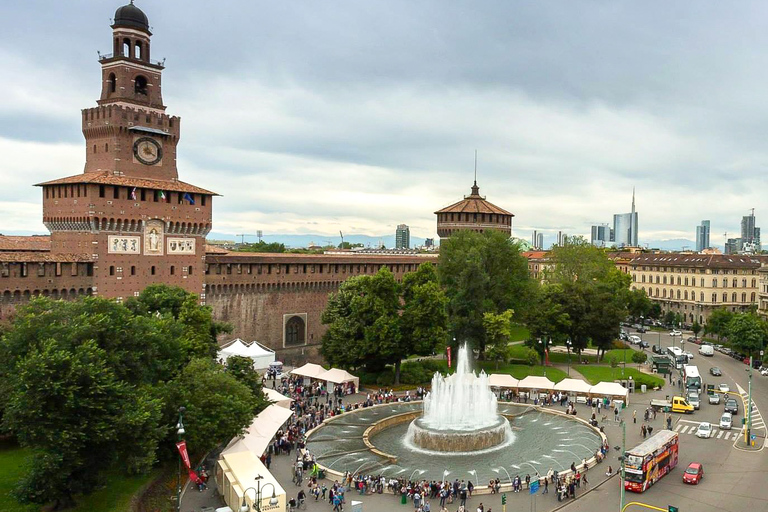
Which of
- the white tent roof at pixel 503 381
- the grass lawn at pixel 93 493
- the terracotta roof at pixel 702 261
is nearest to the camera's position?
the grass lawn at pixel 93 493

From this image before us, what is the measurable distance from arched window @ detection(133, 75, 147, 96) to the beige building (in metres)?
88.9

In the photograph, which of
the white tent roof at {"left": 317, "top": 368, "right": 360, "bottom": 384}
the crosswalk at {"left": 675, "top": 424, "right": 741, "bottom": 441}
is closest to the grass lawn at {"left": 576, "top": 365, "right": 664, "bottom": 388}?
the crosswalk at {"left": 675, "top": 424, "right": 741, "bottom": 441}

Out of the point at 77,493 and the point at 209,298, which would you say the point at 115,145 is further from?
the point at 77,493

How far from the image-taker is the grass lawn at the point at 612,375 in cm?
5842

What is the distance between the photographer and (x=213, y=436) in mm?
32438

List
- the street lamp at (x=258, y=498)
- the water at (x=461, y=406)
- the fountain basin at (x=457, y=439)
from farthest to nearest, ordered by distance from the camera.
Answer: the water at (x=461, y=406) → the fountain basin at (x=457, y=439) → the street lamp at (x=258, y=498)

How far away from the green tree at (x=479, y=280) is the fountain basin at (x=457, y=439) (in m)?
20.4

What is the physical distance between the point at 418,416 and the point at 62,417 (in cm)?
2690

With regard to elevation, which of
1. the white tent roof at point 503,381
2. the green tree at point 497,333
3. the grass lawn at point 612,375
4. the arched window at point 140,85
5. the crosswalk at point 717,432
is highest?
the arched window at point 140,85

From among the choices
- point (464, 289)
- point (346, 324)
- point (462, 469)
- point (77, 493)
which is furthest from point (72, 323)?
point (464, 289)

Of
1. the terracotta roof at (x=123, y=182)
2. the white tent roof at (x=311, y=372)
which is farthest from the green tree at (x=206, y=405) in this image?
the terracotta roof at (x=123, y=182)

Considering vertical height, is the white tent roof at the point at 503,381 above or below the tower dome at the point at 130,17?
below

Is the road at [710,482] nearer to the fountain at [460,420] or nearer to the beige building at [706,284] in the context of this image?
the fountain at [460,420]

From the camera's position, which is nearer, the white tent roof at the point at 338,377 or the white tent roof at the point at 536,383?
the white tent roof at the point at 536,383
